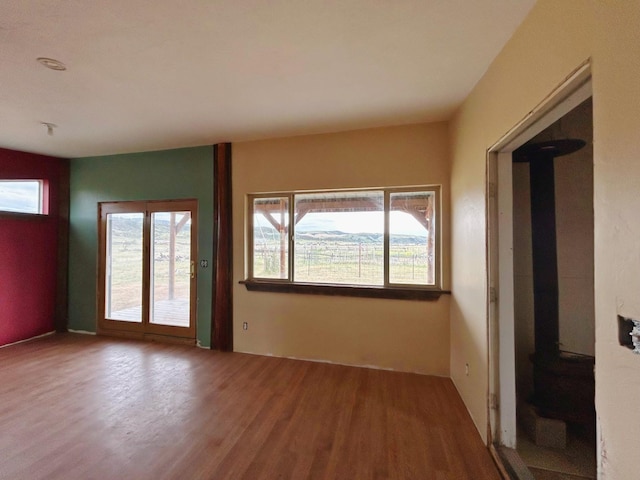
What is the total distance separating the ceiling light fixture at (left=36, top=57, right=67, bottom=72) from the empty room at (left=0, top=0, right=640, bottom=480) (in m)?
0.01

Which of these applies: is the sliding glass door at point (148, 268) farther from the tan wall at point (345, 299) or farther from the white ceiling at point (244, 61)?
the white ceiling at point (244, 61)

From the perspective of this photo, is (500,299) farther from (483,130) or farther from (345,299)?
(345,299)

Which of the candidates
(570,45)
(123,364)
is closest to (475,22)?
(570,45)

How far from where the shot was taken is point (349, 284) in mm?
3186

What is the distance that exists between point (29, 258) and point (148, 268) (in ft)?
5.62

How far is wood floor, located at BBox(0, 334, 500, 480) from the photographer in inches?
66.6

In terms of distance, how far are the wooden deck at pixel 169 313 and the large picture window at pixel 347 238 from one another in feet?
3.74

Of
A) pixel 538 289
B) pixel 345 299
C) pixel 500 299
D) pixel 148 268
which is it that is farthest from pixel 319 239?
pixel 148 268

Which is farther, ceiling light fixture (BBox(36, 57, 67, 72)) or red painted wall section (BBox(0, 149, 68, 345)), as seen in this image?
red painted wall section (BBox(0, 149, 68, 345))

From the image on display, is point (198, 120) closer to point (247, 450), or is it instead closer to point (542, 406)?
point (247, 450)

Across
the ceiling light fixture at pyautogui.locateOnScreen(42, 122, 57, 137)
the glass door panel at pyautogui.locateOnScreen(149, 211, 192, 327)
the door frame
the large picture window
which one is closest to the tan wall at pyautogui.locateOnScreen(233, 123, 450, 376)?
the large picture window

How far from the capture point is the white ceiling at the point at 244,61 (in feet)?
4.78

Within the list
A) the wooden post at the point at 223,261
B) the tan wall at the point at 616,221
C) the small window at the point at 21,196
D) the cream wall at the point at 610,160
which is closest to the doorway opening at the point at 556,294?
the cream wall at the point at 610,160

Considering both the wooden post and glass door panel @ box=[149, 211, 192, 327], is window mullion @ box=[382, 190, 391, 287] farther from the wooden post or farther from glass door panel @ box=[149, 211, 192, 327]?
glass door panel @ box=[149, 211, 192, 327]
